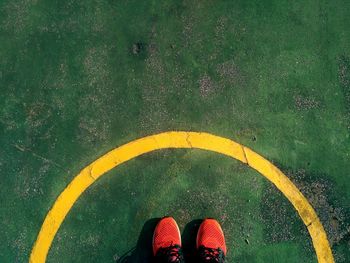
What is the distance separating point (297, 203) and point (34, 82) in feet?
9.67

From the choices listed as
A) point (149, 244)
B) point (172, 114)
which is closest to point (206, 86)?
point (172, 114)

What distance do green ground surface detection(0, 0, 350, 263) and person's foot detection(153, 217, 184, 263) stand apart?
0.39 feet

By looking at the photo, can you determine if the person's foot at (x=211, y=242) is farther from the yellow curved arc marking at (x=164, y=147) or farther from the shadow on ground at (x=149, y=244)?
the yellow curved arc marking at (x=164, y=147)

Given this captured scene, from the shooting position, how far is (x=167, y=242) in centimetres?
459

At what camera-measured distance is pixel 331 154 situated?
4695 millimetres

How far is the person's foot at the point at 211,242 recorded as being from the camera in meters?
4.56

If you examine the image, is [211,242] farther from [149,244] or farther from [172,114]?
[172,114]

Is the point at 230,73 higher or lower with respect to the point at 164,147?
higher

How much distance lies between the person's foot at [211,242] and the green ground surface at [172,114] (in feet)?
0.39

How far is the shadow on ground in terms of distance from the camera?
467cm

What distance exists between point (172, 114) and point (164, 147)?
0.35 m

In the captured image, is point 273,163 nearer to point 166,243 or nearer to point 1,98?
point 166,243

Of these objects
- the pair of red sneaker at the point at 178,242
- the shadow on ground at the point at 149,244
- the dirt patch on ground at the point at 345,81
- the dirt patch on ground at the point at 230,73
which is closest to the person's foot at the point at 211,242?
the pair of red sneaker at the point at 178,242

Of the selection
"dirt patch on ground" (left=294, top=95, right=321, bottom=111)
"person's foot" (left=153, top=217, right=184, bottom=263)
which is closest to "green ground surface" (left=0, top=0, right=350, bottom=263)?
"dirt patch on ground" (left=294, top=95, right=321, bottom=111)
